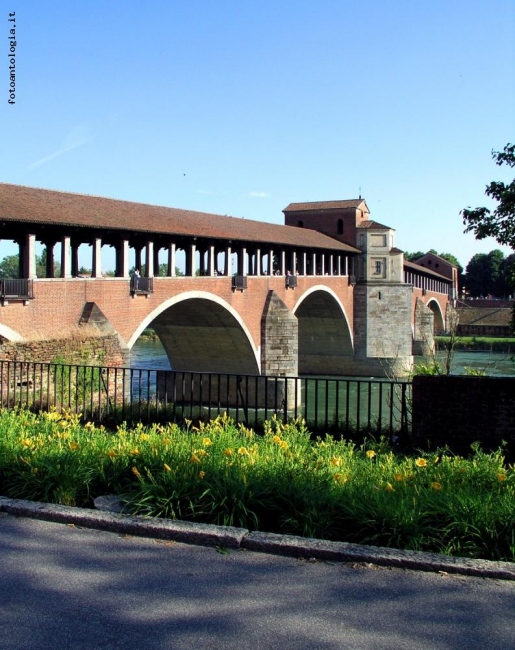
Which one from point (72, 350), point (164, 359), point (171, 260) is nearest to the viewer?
point (72, 350)

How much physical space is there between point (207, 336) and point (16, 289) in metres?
13.3

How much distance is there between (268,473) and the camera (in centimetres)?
489

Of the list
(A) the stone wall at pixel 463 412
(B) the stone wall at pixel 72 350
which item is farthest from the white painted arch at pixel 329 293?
(A) the stone wall at pixel 463 412

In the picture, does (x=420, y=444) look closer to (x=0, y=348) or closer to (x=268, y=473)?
(x=268, y=473)

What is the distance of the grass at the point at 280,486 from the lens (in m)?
4.02

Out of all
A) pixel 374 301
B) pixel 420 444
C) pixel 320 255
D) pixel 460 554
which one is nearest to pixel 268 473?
Result: pixel 460 554

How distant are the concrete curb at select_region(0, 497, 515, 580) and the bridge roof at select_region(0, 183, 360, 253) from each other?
11849 millimetres

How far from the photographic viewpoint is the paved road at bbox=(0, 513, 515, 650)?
297 centimetres

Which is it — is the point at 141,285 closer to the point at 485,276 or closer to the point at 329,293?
the point at 329,293

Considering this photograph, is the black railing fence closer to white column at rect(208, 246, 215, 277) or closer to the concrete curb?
the concrete curb

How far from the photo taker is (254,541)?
395 centimetres

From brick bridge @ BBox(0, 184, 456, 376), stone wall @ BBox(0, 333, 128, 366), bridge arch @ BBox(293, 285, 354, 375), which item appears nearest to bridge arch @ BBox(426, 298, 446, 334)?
brick bridge @ BBox(0, 184, 456, 376)

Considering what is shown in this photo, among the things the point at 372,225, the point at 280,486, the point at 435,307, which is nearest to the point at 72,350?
the point at 280,486

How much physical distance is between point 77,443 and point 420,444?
325 cm
